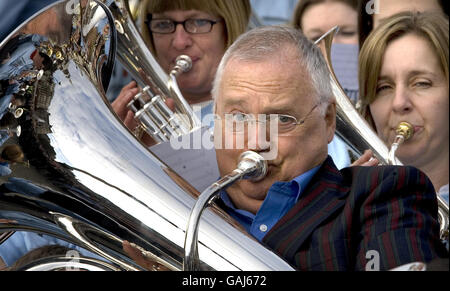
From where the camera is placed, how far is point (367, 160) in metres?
2.05

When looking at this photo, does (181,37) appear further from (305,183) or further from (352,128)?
(305,183)

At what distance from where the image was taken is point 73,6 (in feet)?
5.11

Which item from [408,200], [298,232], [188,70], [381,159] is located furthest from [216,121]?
[188,70]

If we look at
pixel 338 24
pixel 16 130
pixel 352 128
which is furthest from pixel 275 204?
pixel 338 24

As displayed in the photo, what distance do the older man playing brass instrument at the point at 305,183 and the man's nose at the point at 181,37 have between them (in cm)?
76

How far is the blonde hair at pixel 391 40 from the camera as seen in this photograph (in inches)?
92.0

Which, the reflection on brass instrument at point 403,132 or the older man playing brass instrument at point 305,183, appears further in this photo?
the reflection on brass instrument at point 403,132

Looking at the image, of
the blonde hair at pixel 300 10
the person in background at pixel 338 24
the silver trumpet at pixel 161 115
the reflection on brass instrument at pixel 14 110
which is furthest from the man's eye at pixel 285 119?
the blonde hair at pixel 300 10

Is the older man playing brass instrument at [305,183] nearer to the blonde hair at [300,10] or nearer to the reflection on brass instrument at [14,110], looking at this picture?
the reflection on brass instrument at [14,110]

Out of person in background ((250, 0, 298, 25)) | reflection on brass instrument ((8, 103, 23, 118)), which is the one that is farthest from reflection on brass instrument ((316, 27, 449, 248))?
person in background ((250, 0, 298, 25))

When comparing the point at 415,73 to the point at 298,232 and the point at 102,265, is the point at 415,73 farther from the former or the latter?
the point at 102,265

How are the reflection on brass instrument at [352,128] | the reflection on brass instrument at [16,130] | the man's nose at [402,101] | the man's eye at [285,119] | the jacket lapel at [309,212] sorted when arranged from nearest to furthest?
the reflection on brass instrument at [16,130]
the jacket lapel at [309,212]
the man's eye at [285,119]
the reflection on brass instrument at [352,128]
the man's nose at [402,101]

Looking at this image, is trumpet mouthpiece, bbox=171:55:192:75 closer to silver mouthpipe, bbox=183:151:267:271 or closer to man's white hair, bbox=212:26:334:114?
man's white hair, bbox=212:26:334:114

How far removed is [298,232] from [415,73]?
3.13ft
